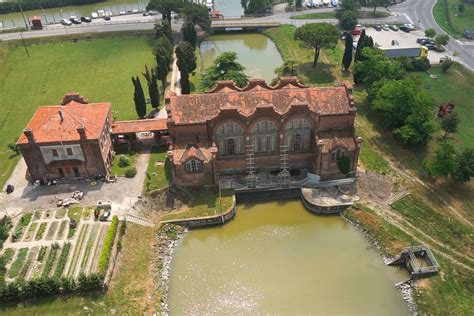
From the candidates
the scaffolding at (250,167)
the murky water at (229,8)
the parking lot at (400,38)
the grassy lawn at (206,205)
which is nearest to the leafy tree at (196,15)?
the murky water at (229,8)

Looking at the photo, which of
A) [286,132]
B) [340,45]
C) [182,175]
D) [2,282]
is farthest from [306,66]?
[2,282]

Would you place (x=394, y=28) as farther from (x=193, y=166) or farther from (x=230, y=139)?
(x=193, y=166)

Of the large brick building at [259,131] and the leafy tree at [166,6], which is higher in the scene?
the leafy tree at [166,6]

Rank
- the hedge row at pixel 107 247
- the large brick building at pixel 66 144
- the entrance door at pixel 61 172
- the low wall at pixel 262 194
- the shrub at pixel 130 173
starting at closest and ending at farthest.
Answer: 1. the hedge row at pixel 107 247
2. the large brick building at pixel 66 144
3. the low wall at pixel 262 194
4. the entrance door at pixel 61 172
5. the shrub at pixel 130 173

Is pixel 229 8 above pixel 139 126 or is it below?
above

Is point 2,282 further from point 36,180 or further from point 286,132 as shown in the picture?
point 286,132

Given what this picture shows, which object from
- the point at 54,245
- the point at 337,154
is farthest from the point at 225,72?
the point at 54,245

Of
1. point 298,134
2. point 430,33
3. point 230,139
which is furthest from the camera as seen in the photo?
point 430,33

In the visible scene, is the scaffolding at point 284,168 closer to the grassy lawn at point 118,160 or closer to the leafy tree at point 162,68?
the grassy lawn at point 118,160
